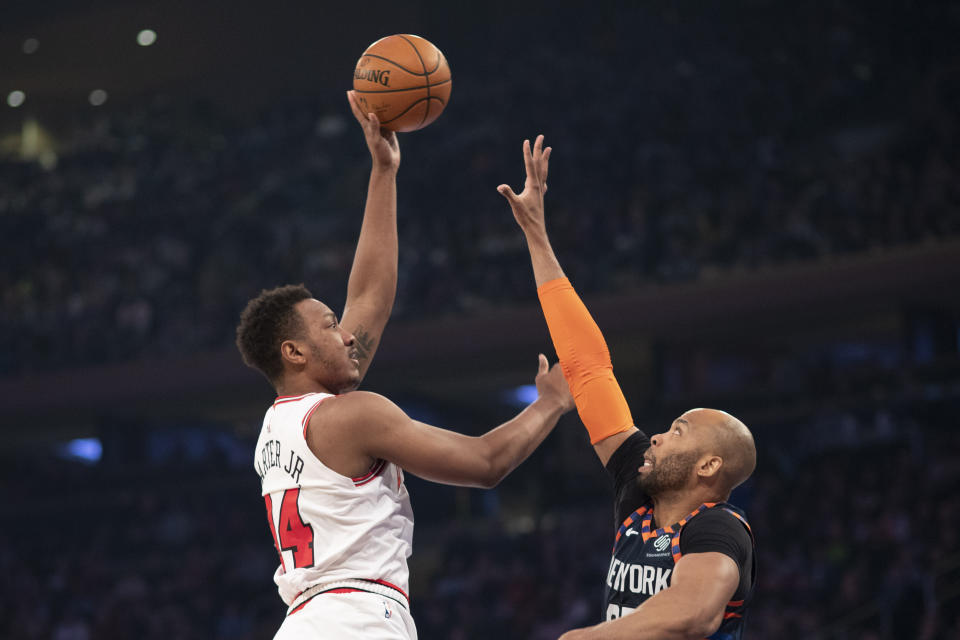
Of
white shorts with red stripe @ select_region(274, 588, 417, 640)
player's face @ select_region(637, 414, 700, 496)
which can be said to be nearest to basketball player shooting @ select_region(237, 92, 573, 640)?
white shorts with red stripe @ select_region(274, 588, 417, 640)

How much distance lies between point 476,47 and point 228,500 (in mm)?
9135

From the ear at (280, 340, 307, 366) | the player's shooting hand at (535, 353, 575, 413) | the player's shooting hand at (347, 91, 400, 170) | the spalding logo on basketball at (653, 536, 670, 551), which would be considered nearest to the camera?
the spalding logo on basketball at (653, 536, 670, 551)

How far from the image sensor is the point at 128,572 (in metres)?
14.5

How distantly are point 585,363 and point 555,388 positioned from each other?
0.45 feet

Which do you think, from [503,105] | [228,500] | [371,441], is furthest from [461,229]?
[371,441]

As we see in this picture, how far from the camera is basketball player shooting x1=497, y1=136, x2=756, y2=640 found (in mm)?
2471

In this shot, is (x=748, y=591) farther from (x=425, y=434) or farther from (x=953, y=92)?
(x=953, y=92)

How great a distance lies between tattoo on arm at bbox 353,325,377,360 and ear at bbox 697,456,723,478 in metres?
1.32

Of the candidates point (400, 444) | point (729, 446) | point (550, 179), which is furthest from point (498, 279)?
point (729, 446)

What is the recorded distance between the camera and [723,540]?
8.66 feet

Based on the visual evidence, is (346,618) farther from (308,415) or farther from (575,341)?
(575,341)

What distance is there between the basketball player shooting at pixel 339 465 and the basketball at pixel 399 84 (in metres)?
1.00

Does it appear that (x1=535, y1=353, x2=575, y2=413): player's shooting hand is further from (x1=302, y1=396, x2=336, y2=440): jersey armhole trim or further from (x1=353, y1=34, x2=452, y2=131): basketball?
(x1=353, y1=34, x2=452, y2=131): basketball

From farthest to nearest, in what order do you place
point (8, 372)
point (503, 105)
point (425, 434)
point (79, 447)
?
1. point (79, 447)
2. point (503, 105)
3. point (8, 372)
4. point (425, 434)
